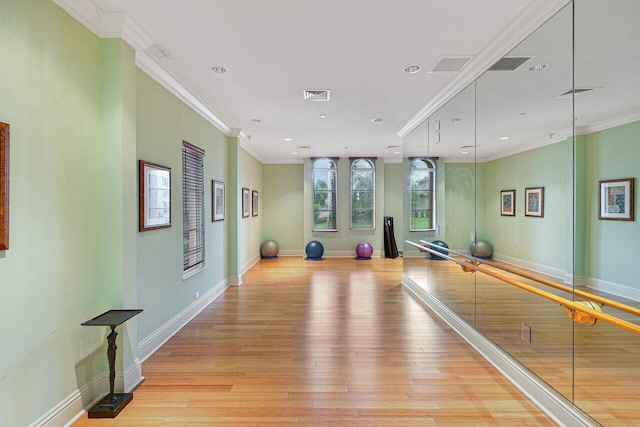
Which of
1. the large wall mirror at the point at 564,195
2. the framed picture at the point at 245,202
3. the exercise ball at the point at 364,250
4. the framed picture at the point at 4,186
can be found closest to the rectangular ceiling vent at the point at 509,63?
the large wall mirror at the point at 564,195

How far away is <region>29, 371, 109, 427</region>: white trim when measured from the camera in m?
2.06

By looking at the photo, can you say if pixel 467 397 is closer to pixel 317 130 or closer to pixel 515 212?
pixel 515 212

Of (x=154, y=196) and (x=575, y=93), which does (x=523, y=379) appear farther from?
(x=154, y=196)

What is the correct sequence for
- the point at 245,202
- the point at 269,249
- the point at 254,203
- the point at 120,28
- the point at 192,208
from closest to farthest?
the point at 120,28, the point at 192,208, the point at 245,202, the point at 254,203, the point at 269,249

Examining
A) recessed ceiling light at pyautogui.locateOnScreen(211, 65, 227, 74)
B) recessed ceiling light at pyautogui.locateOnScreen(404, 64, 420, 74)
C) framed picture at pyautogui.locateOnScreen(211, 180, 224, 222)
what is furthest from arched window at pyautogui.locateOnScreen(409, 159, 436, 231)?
framed picture at pyautogui.locateOnScreen(211, 180, 224, 222)

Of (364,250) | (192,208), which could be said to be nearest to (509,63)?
(192,208)

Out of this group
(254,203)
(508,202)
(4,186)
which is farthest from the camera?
(254,203)

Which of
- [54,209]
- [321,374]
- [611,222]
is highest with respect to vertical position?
[54,209]

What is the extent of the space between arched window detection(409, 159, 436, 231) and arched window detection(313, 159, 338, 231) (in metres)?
4.25

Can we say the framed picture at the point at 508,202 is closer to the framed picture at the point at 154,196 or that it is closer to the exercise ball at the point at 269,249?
the framed picture at the point at 154,196

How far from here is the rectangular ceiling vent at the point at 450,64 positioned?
3127 millimetres

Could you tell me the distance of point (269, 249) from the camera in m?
9.40

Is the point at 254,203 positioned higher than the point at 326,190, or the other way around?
the point at 326,190

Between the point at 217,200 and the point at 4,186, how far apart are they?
3645 millimetres
